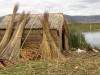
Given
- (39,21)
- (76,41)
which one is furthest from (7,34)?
(76,41)

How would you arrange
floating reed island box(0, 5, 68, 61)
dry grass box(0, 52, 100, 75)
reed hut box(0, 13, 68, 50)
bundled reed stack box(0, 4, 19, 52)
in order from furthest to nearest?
reed hut box(0, 13, 68, 50), bundled reed stack box(0, 4, 19, 52), floating reed island box(0, 5, 68, 61), dry grass box(0, 52, 100, 75)

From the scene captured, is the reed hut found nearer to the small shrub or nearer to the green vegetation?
the small shrub

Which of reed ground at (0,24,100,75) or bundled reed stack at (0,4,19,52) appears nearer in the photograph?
reed ground at (0,24,100,75)

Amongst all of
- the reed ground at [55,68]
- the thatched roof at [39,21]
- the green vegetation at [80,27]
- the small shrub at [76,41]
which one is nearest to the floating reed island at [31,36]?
the thatched roof at [39,21]

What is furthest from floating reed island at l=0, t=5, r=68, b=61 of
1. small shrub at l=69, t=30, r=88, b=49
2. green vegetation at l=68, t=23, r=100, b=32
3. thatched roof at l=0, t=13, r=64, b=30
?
green vegetation at l=68, t=23, r=100, b=32

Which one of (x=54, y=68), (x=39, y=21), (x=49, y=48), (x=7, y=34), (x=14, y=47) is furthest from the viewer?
(x=39, y=21)

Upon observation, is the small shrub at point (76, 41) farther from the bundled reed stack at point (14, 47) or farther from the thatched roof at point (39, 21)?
the bundled reed stack at point (14, 47)

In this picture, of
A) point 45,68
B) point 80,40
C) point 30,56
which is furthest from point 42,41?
point 80,40

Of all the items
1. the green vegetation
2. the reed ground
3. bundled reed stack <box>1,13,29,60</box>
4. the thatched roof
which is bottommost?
the green vegetation

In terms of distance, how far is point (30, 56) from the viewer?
42.0ft

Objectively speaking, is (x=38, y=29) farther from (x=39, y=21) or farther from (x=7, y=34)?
(x=7, y=34)

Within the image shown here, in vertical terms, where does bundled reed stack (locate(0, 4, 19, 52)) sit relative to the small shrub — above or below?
above

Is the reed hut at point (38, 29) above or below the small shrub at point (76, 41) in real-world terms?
above

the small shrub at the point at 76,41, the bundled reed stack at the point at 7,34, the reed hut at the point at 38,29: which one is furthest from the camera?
the small shrub at the point at 76,41
